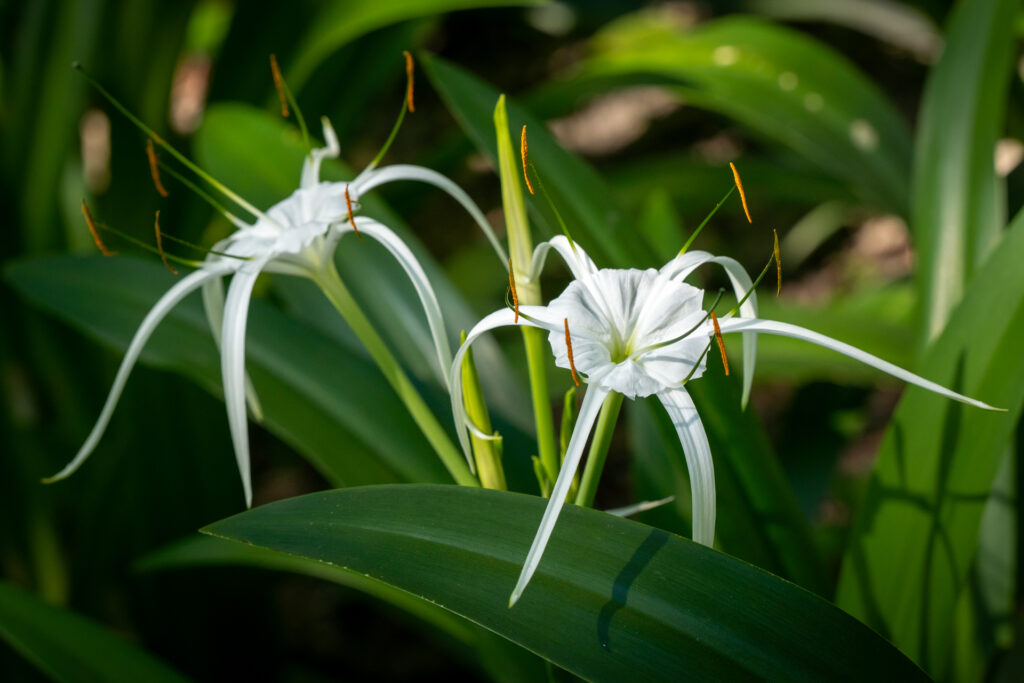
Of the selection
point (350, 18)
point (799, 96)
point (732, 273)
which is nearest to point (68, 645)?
point (732, 273)

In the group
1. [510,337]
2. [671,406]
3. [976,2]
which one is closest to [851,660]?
[671,406]

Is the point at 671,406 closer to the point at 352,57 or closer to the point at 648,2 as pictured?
the point at 352,57

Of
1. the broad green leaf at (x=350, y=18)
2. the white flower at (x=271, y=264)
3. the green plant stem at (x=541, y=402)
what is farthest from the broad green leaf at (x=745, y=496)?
the broad green leaf at (x=350, y=18)

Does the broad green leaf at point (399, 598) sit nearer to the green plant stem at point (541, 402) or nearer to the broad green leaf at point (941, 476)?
Result: the green plant stem at point (541, 402)

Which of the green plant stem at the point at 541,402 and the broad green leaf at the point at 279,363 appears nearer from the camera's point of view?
the green plant stem at the point at 541,402

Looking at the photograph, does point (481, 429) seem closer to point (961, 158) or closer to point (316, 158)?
point (316, 158)
